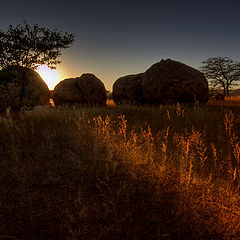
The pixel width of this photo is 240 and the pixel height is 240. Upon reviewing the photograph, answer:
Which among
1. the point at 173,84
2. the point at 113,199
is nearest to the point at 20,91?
the point at 113,199

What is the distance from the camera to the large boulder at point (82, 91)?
539 inches

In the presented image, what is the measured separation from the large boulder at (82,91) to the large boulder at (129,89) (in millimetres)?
1218

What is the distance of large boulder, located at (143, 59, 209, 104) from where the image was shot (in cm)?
958

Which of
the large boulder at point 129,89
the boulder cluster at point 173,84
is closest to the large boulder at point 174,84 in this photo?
the boulder cluster at point 173,84

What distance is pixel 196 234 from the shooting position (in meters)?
1.63

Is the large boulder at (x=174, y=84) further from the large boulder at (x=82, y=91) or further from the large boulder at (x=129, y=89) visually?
the large boulder at (x=82, y=91)

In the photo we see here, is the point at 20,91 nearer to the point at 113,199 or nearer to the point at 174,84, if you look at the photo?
the point at 113,199

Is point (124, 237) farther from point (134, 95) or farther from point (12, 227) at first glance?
point (134, 95)

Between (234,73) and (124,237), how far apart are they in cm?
3191

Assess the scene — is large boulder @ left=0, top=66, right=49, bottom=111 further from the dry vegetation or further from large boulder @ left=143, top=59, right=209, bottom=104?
large boulder @ left=143, top=59, right=209, bottom=104

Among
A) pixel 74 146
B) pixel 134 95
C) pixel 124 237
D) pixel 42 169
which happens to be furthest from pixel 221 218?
pixel 134 95

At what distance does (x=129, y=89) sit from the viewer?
12.7 meters

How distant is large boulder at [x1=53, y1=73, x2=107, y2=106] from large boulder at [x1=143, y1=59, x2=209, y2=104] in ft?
15.3

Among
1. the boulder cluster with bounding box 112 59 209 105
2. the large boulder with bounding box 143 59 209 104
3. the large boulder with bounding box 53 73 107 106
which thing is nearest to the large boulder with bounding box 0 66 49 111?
the boulder cluster with bounding box 112 59 209 105
